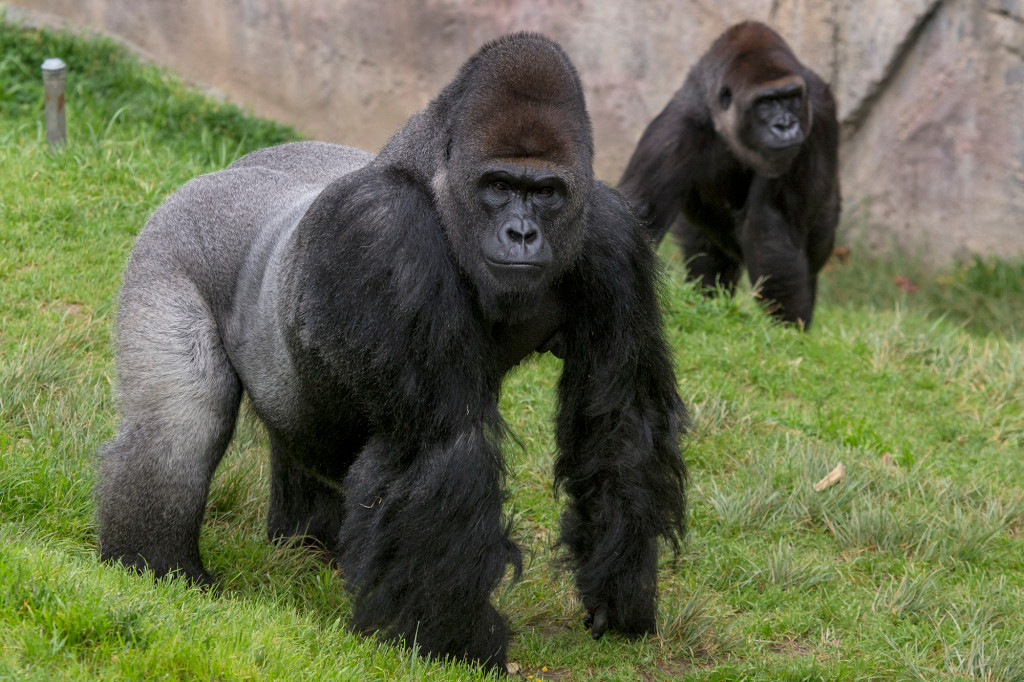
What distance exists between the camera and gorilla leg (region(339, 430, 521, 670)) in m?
2.91

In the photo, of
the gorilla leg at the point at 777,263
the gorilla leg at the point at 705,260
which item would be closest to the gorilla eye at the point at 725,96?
the gorilla leg at the point at 777,263

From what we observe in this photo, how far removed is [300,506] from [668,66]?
608 cm

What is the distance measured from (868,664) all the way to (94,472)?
93.2 inches

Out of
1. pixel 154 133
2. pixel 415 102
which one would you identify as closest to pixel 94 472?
pixel 154 133

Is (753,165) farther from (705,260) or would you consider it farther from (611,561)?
(611,561)

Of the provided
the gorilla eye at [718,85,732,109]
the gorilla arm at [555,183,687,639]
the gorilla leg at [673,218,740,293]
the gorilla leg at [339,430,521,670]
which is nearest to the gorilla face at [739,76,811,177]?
the gorilla eye at [718,85,732,109]

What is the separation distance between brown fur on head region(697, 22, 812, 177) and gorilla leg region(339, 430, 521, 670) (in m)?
3.81

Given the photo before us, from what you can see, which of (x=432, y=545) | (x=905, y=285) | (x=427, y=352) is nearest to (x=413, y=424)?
(x=427, y=352)

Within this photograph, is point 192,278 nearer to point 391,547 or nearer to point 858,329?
point 391,547

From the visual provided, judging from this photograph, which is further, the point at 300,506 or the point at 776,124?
the point at 776,124

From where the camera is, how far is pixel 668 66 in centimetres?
900

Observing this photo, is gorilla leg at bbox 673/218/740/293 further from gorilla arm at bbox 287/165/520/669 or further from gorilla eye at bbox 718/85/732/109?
gorilla arm at bbox 287/165/520/669

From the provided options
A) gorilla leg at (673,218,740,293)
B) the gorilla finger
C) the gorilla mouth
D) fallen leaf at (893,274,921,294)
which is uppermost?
the gorilla mouth

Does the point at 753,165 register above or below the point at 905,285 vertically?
above
